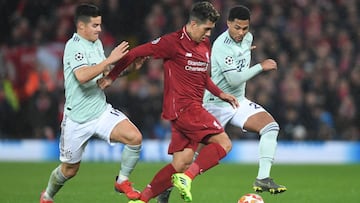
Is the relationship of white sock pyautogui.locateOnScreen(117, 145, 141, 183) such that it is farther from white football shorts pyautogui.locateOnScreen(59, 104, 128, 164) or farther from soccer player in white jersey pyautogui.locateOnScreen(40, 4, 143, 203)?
white football shorts pyautogui.locateOnScreen(59, 104, 128, 164)

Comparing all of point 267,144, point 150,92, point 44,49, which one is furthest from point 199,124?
point 44,49

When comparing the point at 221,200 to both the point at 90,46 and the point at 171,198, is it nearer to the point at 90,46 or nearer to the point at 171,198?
→ the point at 171,198

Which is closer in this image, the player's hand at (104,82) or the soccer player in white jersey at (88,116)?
the player's hand at (104,82)

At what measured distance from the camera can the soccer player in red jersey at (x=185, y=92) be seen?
9031 mm

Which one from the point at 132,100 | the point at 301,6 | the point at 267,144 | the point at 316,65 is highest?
the point at 301,6

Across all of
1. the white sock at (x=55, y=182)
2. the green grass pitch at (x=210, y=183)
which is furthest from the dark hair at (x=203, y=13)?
the green grass pitch at (x=210, y=183)

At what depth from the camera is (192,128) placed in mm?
9062

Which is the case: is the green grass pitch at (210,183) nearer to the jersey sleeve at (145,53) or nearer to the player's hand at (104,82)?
the player's hand at (104,82)

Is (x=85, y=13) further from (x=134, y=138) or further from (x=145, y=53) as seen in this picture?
(x=134, y=138)

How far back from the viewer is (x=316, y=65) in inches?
758

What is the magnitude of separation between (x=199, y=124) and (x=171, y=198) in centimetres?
209

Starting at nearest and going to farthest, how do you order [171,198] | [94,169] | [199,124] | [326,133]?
[199,124], [171,198], [94,169], [326,133]

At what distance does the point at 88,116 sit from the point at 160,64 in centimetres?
1046

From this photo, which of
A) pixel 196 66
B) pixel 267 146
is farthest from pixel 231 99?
pixel 267 146
